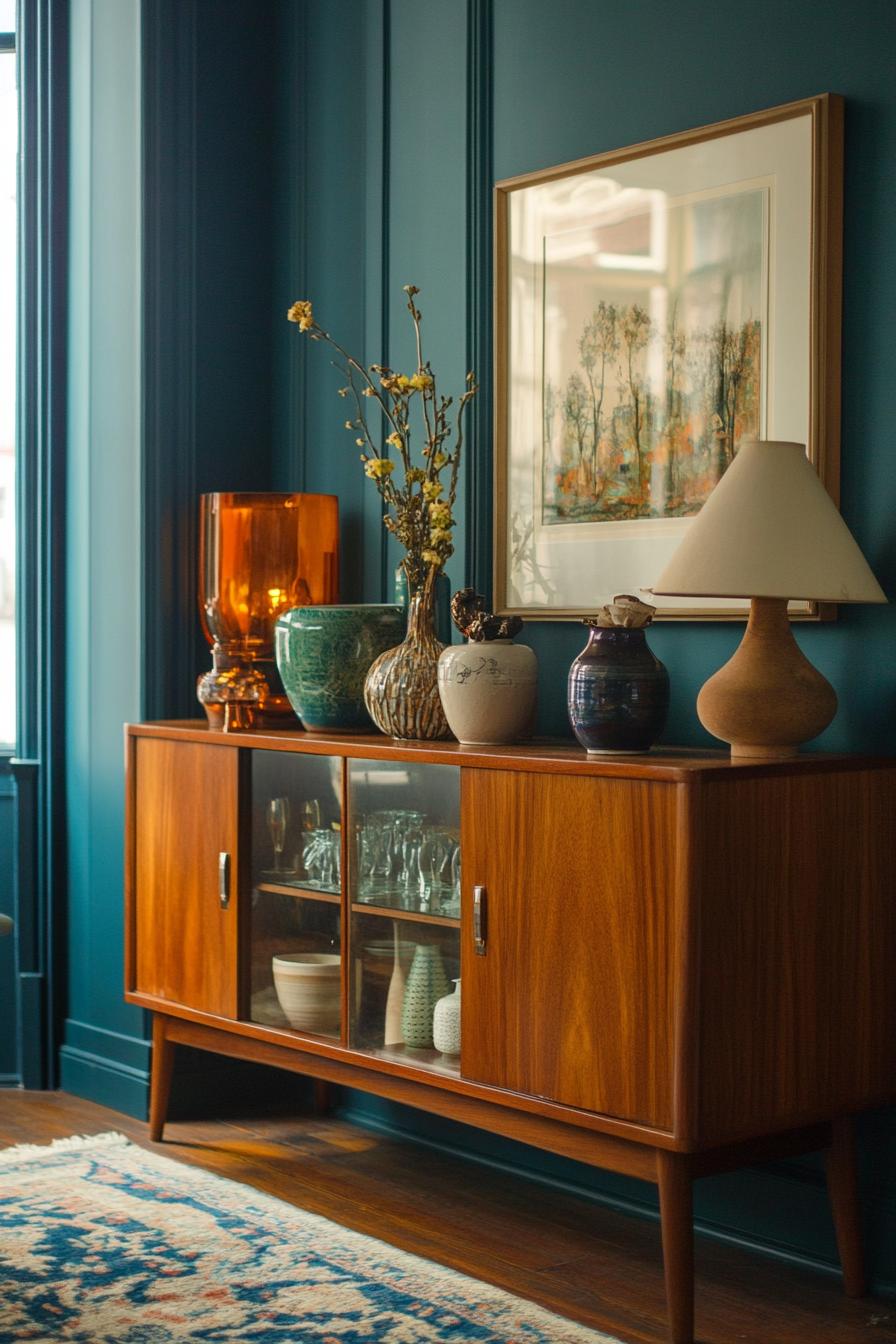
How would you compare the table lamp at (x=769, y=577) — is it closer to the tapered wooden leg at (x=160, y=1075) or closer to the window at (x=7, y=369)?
the tapered wooden leg at (x=160, y=1075)

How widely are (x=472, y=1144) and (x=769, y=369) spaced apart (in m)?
1.73

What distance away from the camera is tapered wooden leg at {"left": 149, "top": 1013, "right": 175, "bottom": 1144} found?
3564 millimetres

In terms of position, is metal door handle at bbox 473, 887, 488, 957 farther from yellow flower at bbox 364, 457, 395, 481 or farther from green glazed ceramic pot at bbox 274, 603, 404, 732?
yellow flower at bbox 364, 457, 395, 481

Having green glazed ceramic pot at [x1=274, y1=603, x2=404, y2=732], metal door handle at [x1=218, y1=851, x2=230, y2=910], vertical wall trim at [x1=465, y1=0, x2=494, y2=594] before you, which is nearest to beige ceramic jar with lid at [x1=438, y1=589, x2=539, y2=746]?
green glazed ceramic pot at [x1=274, y1=603, x2=404, y2=732]

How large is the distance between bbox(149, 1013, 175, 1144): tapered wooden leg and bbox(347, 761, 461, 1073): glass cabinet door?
27.1 inches

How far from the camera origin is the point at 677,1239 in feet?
8.04

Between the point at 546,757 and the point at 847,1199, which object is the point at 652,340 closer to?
the point at 546,757

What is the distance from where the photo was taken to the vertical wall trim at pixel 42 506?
4105 millimetres

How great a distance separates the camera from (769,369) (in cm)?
285

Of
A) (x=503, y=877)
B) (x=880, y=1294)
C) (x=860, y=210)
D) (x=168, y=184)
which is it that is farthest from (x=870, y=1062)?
(x=168, y=184)

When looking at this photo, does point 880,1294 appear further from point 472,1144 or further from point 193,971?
point 193,971

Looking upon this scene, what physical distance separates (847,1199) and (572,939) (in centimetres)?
64

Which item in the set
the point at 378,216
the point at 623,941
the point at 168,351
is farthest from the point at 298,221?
the point at 623,941

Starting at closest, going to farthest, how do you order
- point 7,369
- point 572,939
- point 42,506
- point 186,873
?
point 572,939
point 186,873
point 42,506
point 7,369
